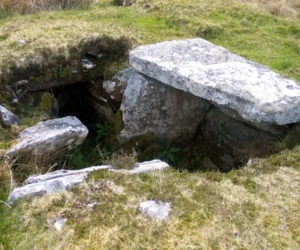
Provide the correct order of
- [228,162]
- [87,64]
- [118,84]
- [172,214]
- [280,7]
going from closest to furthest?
[172,214] → [228,162] → [118,84] → [87,64] → [280,7]

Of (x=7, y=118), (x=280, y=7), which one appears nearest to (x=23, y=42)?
(x=7, y=118)

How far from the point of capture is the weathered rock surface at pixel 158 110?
22.8 ft

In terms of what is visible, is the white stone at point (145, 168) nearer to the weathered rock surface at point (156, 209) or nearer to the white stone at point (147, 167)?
the white stone at point (147, 167)

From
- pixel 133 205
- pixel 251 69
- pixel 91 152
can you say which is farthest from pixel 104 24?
pixel 133 205

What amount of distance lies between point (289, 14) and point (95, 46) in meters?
7.32

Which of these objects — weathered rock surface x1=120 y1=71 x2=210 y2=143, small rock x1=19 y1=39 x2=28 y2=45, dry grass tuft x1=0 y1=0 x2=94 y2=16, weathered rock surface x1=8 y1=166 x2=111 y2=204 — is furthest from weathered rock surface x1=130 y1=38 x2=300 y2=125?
dry grass tuft x1=0 y1=0 x2=94 y2=16

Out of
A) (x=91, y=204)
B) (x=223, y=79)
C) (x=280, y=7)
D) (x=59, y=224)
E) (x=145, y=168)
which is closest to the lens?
(x=59, y=224)

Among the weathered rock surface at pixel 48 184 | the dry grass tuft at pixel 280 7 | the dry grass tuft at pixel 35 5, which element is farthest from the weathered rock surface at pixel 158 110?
the dry grass tuft at pixel 280 7

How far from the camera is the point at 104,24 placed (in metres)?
9.90

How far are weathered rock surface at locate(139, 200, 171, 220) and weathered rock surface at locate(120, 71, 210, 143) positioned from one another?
2893 millimetres

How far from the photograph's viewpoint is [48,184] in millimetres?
4535

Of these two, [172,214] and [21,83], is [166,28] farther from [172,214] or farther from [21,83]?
[172,214]

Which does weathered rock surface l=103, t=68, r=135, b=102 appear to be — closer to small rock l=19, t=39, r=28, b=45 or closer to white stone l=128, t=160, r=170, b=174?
small rock l=19, t=39, r=28, b=45

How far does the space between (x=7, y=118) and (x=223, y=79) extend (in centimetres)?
317
